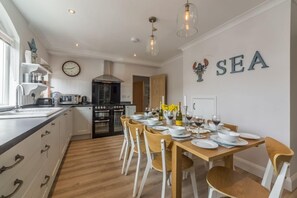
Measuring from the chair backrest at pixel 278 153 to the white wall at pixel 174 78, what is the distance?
3.27m

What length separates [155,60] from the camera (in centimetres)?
489

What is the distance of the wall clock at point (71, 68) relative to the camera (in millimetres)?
3996

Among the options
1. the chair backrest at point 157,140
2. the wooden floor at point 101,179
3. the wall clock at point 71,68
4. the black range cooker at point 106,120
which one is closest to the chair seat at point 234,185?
the chair backrest at point 157,140

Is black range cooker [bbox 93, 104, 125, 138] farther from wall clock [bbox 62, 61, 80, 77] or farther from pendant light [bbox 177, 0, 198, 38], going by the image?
pendant light [bbox 177, 0, 198, 38]

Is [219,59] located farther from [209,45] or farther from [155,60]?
[155,60]

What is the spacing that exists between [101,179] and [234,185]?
1586mm

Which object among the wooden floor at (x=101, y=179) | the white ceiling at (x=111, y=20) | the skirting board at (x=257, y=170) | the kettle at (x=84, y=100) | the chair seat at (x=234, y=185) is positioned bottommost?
the wooden floor at (x=101, y=179)

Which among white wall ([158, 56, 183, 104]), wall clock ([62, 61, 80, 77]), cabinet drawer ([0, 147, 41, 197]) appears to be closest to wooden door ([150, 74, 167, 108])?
white wall ([158, 56, 183, 104])

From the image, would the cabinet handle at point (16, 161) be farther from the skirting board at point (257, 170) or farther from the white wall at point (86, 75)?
the white wall at point (86, 75)

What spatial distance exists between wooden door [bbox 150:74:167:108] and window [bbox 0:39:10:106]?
3737 mm

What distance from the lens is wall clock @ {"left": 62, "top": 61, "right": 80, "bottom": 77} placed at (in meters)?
4.00

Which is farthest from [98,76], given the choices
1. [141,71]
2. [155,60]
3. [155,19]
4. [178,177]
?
[178,177]

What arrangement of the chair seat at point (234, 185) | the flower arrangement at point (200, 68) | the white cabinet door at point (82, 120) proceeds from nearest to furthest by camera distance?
1. the chair seat at point (234, 185)
2. the flower arrangement at point (200, 68)
3. the white cabinet door at point (82, 120)

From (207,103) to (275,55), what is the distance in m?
1.31
